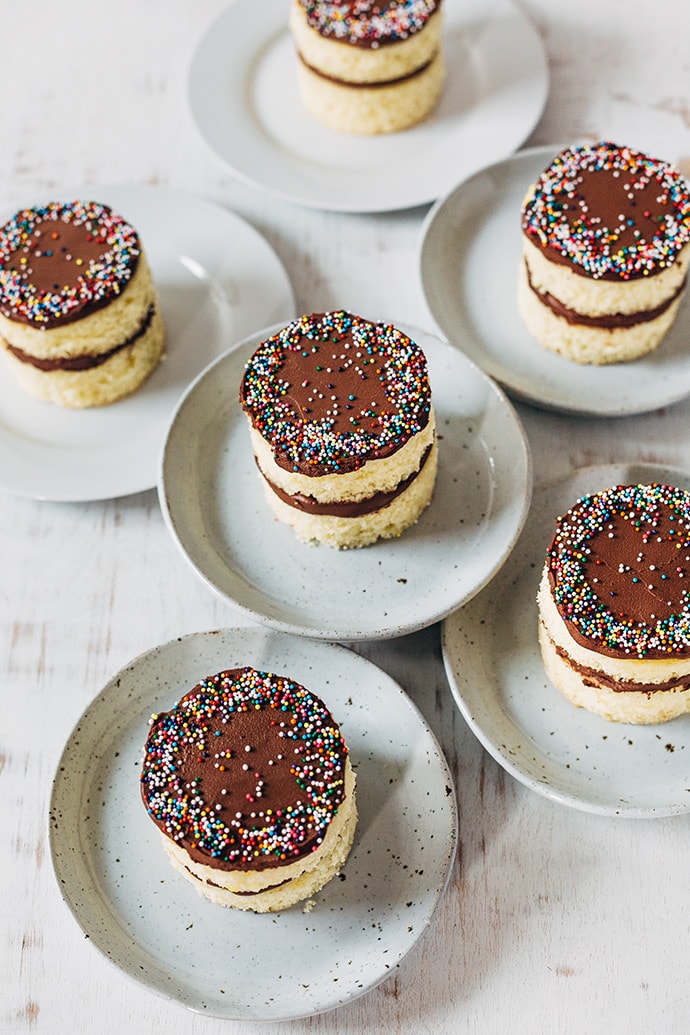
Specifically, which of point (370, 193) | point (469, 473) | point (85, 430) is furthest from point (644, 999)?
point (370, 193)

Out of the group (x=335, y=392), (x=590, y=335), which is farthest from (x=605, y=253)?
(x=335, y=392)

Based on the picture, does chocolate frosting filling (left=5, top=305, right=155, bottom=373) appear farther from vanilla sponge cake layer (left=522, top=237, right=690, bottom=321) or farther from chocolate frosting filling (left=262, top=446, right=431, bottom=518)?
vanilla sponge cake layer (left=522, top=237, right=690, bottom=321)

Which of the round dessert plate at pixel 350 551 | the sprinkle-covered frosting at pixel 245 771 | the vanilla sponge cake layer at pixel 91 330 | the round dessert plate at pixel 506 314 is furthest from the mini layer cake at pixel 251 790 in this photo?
the round dessert plate at pixel 506 314

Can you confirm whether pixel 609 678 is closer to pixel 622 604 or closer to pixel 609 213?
pixel 622 604

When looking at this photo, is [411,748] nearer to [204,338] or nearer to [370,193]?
[204,338]

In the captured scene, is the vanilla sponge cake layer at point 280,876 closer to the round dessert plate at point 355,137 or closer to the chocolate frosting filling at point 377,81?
the round dessert plate at point 355,137

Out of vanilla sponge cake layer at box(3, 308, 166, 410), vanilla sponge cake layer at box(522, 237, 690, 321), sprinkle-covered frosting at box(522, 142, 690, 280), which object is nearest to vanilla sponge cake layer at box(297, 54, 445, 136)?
sprinkle-covered frosting at box(522, 142, 690, 280)
